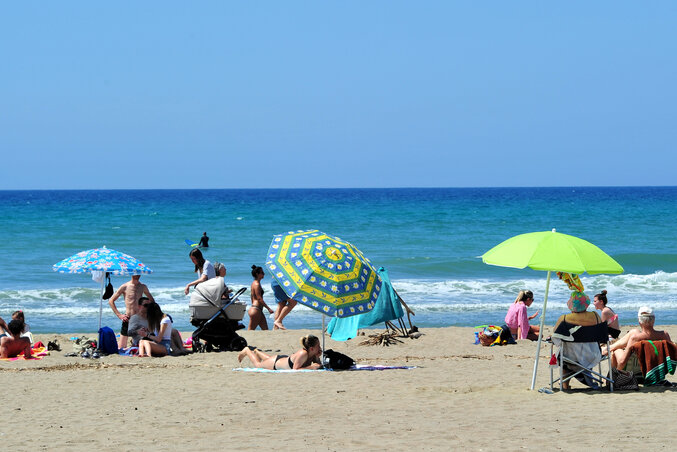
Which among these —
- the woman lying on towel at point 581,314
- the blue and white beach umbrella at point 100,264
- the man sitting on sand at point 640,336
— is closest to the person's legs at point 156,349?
the blue and white beach umbrella at point 100,264

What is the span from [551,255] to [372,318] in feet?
14.5

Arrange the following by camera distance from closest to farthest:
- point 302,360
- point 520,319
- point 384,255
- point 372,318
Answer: point 302,360 → point 372,318 → point 520,319 → point 384,255

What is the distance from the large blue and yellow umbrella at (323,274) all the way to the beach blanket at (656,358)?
2.92 meters

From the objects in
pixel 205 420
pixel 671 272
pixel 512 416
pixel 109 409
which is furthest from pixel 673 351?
pixel 671 272

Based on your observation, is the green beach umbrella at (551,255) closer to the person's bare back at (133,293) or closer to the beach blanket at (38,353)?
the person's bare back at (133,293)

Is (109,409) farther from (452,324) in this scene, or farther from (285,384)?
(452,324)

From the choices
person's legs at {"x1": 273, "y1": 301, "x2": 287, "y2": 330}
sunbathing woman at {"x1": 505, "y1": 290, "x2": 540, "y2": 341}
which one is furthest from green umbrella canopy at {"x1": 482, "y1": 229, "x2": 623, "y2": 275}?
person's legs at {"x1": 273, "y1": 301, "x2": 287, "y2": 330}

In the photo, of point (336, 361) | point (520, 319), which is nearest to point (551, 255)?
point (336, 361)

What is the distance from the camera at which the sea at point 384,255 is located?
1864cm

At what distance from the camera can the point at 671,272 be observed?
2750cm

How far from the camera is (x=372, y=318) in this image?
12.3m

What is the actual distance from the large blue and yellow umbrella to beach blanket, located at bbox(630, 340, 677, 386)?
9.57ft

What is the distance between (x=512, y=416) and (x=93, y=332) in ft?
32.6

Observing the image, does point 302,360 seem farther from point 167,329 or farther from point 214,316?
point 167,329
